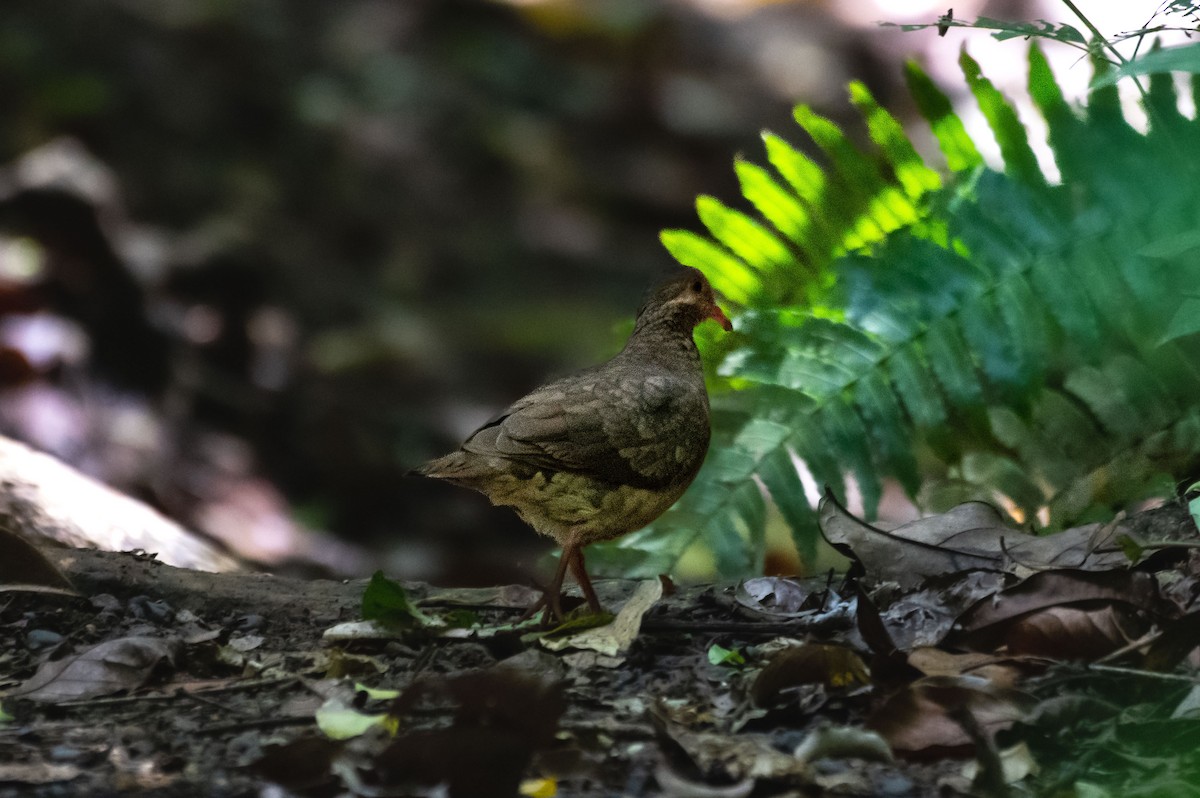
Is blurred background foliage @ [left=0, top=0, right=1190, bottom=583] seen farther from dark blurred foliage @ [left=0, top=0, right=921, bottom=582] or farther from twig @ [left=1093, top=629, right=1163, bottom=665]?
twig @ [left=1093, top=629, right=1163, bottom=665]

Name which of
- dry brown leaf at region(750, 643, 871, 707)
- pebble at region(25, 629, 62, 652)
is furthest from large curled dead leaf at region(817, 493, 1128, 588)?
pebble at region(25, 629, 62, 652)

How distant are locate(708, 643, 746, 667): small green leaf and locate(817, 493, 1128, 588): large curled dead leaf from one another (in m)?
0.44

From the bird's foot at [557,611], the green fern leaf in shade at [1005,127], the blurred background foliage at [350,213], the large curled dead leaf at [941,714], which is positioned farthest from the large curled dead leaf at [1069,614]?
the blurred background foliage at [350,213]

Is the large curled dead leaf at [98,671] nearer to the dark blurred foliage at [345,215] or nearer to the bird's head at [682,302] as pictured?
the bird's head at [682,302]

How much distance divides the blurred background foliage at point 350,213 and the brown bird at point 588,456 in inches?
119

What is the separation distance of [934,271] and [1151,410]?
77cm

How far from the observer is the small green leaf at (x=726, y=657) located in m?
3.01

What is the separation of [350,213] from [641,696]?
7.63 m

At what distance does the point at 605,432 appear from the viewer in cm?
363

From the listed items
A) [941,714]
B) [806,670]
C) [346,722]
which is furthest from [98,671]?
[941,714]

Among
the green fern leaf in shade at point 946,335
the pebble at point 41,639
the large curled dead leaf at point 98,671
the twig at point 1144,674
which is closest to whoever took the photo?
the twig at point 1144,674

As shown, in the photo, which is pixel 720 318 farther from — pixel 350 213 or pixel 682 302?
pixel 350 213

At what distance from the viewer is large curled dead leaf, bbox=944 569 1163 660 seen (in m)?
2.65

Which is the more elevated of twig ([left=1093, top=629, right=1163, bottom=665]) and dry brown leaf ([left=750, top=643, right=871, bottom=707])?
dry brown leaf ([left=750, top=643, right=871, bottom=707])
